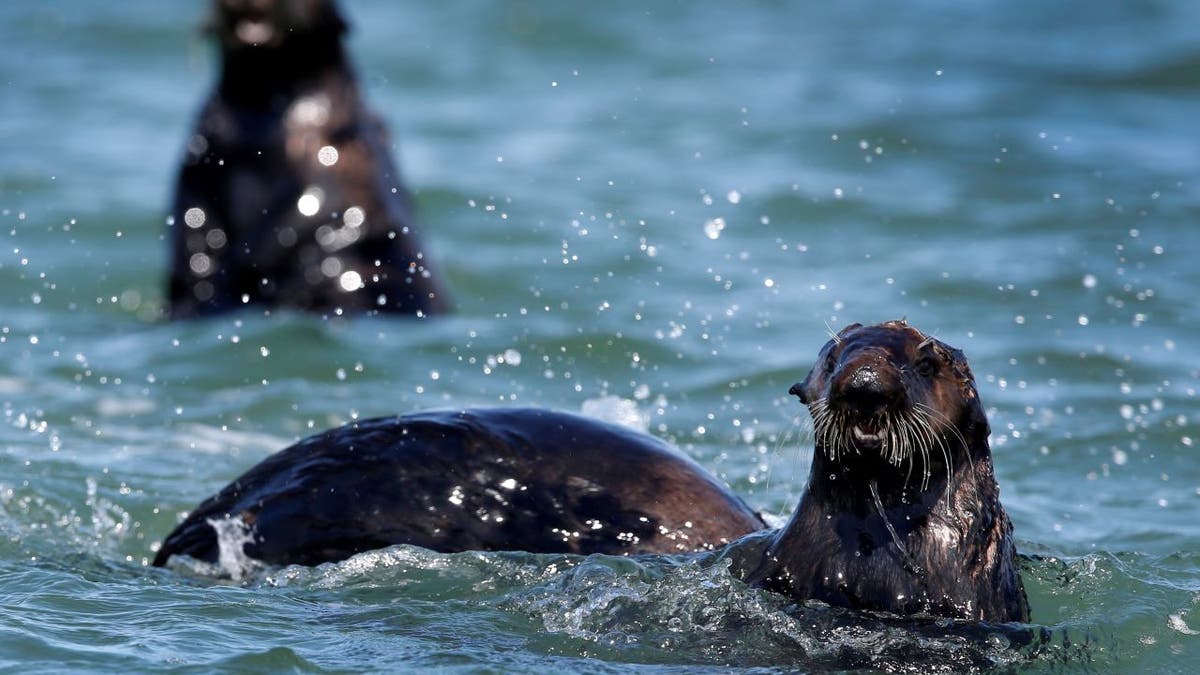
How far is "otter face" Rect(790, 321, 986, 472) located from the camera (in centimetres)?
439

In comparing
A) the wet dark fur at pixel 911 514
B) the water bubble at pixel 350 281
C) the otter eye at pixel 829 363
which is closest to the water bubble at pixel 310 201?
the water bubble at pixel 350 281

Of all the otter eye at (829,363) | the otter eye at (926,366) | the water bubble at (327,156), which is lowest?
the otter eye at (829,363)

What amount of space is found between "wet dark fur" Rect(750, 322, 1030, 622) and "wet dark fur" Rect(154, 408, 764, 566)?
67 cm

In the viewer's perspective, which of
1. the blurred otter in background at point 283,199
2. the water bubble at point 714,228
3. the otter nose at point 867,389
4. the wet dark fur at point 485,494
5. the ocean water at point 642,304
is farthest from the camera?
the water bubble at point 714,228

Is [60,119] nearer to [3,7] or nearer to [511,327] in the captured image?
[3,7]

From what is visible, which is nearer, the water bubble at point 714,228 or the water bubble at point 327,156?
the water bubble at point 327,156

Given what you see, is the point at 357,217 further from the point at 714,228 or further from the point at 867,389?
the point at 867,389

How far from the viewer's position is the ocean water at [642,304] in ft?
16.3

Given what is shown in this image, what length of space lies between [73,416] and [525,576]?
3.44 meters

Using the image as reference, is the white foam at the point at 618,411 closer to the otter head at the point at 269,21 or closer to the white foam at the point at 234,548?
the white foam at the point at 234,548

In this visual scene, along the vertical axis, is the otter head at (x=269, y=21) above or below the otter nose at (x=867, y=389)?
above

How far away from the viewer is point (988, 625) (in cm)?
462

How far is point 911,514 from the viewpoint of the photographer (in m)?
4.64

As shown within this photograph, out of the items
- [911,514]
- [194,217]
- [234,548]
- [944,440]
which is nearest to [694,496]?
[911,514]
